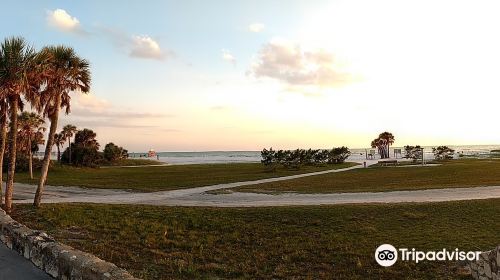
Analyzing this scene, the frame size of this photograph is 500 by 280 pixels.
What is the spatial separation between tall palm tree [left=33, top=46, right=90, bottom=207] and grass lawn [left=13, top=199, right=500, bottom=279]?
481cm

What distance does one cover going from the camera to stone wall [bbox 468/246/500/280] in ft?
28.8

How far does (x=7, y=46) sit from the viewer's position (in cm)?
2059

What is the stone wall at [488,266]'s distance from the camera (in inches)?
345

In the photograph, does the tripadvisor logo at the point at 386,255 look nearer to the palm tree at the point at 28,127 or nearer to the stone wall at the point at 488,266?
the stone wall at the point at 488,266

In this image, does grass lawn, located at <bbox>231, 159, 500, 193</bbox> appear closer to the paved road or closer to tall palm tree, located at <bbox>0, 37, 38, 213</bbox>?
tall palm tree, located at <bbox>0, 37, 38, 213</bbox>

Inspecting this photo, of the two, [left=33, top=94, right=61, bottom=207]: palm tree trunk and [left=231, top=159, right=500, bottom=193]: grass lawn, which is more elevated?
[left=33, top=94, right=61, bottom=207]: palm tree trunk

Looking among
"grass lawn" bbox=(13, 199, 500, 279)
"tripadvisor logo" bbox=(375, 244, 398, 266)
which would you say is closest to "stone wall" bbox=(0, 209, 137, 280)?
"grass lawn" bbox=(13, 199, 500, 279)

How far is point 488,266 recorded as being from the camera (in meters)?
9.40

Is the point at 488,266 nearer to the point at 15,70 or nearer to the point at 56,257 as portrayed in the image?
the point at 56,257

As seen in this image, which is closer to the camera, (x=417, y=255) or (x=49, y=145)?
(x=417, y=255)

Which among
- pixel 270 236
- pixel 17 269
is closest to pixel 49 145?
pixel 270 236

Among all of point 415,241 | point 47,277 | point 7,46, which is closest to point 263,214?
point 415,241

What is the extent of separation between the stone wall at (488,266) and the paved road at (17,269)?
29.0ft

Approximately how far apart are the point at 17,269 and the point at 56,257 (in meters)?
1.46
